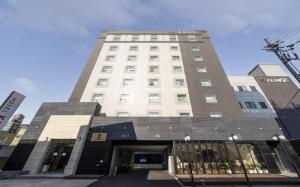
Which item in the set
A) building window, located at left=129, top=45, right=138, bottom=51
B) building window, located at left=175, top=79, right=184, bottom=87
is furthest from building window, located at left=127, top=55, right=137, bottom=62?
building window, located at left=175, top=79, right=184, bottom=87

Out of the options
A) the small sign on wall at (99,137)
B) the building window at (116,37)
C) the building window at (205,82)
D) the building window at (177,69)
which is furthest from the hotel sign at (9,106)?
the building window at (116,37)

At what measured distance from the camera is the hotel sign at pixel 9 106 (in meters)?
11.4

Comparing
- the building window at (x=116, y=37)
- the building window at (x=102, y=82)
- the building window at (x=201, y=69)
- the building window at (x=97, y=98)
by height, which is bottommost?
the building window at (x=97, y=98)

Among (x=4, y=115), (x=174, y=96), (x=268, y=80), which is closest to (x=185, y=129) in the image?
(x=174, y=96)

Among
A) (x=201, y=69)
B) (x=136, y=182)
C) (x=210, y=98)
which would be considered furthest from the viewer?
(x=201, y=69)

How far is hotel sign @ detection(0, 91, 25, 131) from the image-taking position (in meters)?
11.4

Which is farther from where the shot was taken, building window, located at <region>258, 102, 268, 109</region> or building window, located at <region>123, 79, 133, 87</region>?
building window, located at <region>258, 102, 268, 109</region>

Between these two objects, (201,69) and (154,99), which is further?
(201,69)

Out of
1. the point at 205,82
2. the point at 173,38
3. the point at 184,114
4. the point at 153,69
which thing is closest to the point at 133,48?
the point at 153,69

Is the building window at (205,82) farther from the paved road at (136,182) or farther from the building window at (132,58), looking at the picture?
the paved road at (136,182)

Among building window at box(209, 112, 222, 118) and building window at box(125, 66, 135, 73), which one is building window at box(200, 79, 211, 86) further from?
building window at box(125, 66, 135, 73)

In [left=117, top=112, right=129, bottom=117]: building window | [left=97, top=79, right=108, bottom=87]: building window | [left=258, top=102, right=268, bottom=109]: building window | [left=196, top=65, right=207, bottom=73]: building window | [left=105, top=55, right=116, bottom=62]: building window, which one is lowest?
[left=117, top=112, right=129, bottom=117]: building window

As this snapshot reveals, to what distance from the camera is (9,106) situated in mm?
11945

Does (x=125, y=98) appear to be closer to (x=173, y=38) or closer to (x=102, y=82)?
(x=102, y=82)
